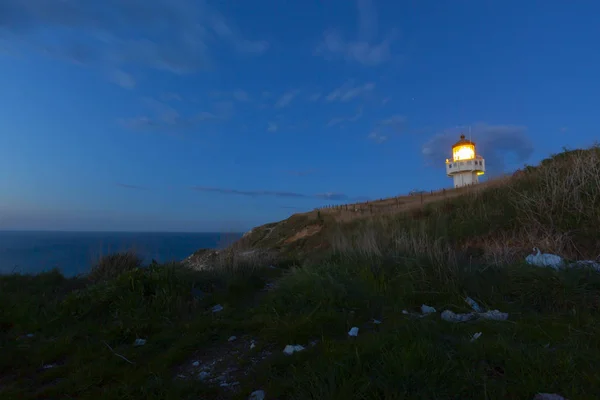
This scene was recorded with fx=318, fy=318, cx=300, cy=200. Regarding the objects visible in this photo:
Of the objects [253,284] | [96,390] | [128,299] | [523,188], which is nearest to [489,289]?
[253,284]

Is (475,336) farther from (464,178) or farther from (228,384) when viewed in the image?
(464,178)

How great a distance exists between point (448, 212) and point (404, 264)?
7.45 metres

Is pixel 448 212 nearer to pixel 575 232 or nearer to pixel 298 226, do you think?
pixel 575 232

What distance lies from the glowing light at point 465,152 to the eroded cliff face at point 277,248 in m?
19.7

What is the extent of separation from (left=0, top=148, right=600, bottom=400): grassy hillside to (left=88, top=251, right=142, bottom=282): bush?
46 cm

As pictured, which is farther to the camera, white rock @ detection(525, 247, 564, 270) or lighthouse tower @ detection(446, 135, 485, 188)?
lighthouse tower @ detection(446, 135, 485, 188)

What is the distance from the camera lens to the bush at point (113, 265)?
768 cm

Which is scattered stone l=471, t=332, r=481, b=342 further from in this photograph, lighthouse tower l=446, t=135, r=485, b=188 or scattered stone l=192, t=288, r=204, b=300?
lighthouse tower l=446, t=135, r=485, b=188

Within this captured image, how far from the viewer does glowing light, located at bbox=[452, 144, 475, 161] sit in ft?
117

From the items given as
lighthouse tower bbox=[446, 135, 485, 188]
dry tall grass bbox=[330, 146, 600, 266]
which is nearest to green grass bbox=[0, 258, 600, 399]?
dry tall grass bbox=[330, 146, 600, 266]

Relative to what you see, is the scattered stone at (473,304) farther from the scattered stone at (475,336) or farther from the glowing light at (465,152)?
the glowing light at (465,152)

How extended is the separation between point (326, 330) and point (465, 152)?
124ft

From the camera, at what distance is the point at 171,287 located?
5.27 m

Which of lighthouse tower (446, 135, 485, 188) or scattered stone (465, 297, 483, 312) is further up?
lighthouse tower (446, 135, 485, 188)
